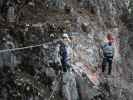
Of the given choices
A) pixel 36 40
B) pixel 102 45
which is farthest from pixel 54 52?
pixel 102 45

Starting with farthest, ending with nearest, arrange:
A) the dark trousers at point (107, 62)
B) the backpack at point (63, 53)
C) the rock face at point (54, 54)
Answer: the dark trousers at point (107, 62) → the backpack at point (63, 53) → the rock face at point (54, 54)

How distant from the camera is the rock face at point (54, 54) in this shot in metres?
11.1

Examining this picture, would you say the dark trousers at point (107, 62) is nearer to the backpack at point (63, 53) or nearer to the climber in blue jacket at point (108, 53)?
the climber in blue jacket at point (108, 53)

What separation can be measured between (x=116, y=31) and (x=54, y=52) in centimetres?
672

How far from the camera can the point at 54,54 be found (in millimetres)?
12289

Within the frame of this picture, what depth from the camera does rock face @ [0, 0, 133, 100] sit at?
11094mm

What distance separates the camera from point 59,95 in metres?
11.9

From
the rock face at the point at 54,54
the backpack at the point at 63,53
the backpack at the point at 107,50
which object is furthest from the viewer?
the backpack at the point at 107,50

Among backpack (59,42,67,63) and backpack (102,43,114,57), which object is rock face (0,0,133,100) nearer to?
backpack (59,42,67,63)

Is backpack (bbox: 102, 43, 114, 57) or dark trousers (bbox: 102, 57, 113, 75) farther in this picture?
dark trousers (bbox: 102, 57, 113, 75)

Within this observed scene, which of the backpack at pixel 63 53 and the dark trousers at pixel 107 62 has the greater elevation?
the backpack at pixel 63 53

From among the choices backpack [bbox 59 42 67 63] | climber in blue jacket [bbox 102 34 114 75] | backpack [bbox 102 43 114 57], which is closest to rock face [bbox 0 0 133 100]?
backpack [bbox 59 42 67 63]

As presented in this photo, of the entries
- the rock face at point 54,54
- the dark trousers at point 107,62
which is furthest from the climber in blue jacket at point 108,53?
the rock face at point 54,54

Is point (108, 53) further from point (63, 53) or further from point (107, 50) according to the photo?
point (63, 53)
